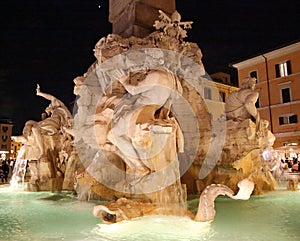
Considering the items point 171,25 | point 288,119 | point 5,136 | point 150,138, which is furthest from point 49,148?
point 5,136

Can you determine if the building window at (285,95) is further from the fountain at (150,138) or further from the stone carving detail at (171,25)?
the stone carving detail at (171,25)

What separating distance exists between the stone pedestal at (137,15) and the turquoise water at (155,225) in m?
4.28

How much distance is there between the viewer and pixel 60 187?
860 cm

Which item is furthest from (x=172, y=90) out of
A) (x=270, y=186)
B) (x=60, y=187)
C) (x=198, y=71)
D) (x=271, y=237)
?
(x=60, y=187)

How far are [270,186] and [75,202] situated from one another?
482cm

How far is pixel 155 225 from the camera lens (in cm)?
396

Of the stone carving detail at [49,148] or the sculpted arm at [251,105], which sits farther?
the stone carving detail at [49,148]

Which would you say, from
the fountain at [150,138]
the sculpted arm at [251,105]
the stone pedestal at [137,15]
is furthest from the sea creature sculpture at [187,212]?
the stone pedestal at [137,15]

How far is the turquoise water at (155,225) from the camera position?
11.3 ft

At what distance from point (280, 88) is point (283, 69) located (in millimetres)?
1577

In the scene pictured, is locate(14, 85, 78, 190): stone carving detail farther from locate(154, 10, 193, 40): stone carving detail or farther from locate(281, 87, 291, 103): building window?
locate(281, 87, 291, 103): building window

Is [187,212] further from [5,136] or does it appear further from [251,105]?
[5,136]

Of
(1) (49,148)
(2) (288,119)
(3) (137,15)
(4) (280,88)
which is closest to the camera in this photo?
(3) (137,15)

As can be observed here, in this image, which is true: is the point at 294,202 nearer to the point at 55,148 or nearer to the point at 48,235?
the point at 48,235
